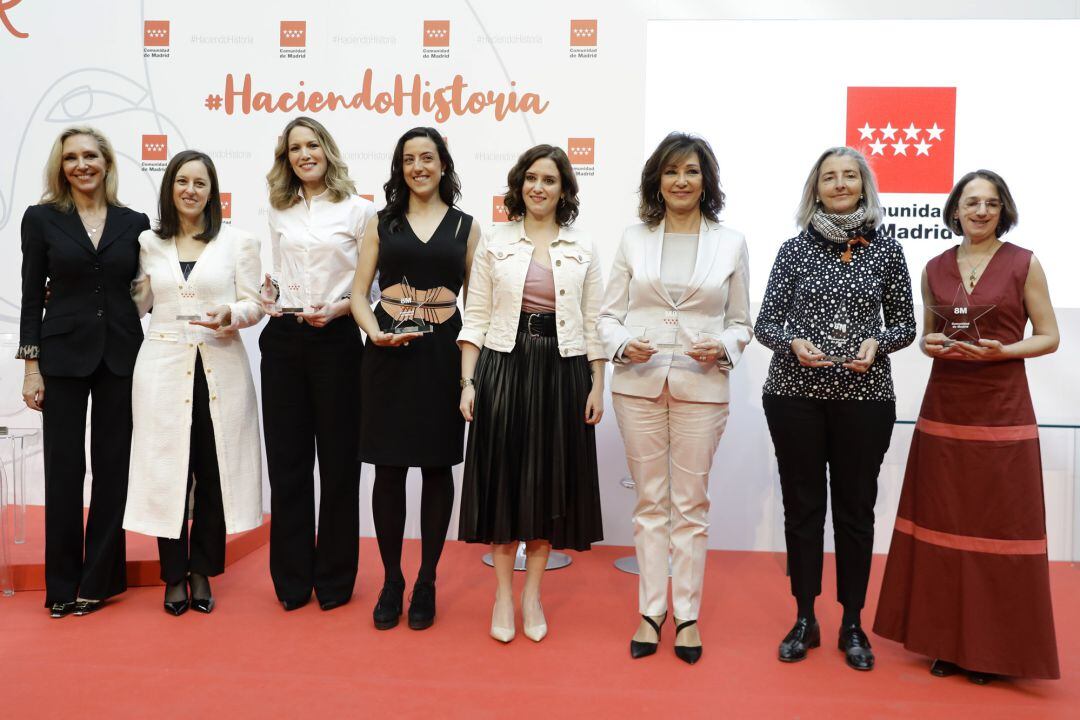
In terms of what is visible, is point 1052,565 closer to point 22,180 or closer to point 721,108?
point 721,108

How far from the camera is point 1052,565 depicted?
4.24 metres

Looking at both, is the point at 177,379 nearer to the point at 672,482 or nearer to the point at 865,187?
the point at 672,482

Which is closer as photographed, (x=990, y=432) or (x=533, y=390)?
(x=990, y=432)

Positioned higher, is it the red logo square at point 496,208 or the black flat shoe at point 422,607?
the red logo square at point 496,208

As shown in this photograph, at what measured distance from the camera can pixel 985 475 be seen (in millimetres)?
2668

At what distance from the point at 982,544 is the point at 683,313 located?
48.6 inches

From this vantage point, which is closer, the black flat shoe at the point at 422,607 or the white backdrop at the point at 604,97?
the black flat shoe at the point at 422,607

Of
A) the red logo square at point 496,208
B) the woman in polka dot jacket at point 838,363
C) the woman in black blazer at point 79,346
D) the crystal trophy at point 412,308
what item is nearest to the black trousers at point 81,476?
the woman in black blazer at point 79,346

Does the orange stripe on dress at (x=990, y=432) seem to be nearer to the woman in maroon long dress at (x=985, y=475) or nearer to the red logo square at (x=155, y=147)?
the woman in maroon long dress at (x=985, y=475)

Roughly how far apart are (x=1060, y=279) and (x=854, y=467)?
2.29m

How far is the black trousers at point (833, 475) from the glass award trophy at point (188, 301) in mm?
2189

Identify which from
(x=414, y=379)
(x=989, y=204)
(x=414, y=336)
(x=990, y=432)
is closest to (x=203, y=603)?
(x=414, y=379)

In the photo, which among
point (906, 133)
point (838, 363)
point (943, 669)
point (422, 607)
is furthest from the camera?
point (906, 133)

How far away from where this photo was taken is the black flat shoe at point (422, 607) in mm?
3064
